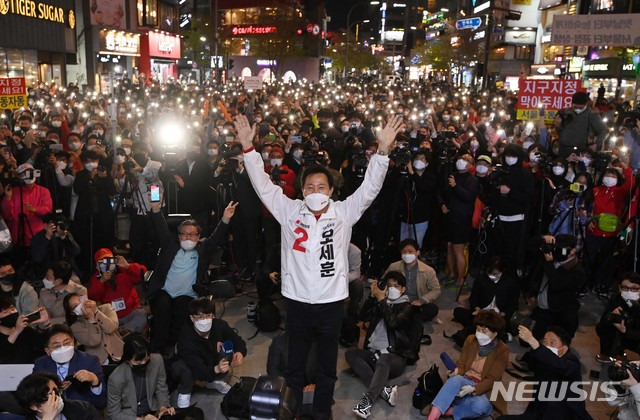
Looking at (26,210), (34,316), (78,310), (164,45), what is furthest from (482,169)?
(164,45)

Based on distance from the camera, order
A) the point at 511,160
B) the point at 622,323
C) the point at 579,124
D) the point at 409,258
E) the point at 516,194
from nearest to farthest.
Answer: the point at 622,323 → the point at 409,258 → the point at 516,194 → the point at 511,160 → the point at 579,124

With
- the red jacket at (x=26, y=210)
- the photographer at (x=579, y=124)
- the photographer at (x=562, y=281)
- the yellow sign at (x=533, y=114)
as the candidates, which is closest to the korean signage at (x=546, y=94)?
the yellow sign at (x=533, y=114)

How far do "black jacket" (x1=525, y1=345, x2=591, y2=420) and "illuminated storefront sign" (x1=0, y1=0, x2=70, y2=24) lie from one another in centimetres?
A: 2612

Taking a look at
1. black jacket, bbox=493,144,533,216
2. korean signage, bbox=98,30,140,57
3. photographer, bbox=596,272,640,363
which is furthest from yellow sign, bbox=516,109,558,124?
korean signage, bbox=98,30,140,57

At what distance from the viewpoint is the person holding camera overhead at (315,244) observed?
4.16 meters

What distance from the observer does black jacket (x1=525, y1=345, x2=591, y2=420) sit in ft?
15.7

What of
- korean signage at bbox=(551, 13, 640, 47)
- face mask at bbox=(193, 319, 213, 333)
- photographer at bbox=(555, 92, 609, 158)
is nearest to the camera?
face mask at bbox=(193, 319, 213, 333)

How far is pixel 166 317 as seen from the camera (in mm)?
6246

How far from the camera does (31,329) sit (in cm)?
543

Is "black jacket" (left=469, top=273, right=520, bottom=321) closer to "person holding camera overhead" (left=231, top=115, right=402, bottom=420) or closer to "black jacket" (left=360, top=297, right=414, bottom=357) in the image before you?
"black jacket" (left=360, top=297, right=414, bottom=357)

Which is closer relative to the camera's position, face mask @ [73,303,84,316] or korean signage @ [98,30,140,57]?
face mask @ [73,303,84,316]

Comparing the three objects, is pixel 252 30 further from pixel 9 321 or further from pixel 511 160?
pixel 9 321

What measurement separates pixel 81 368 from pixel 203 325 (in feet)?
3.50

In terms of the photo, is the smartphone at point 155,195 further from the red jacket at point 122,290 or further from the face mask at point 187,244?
the red jacket at point 122,290
